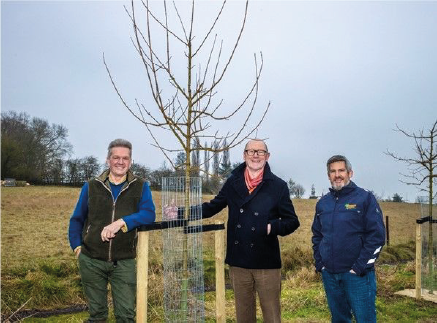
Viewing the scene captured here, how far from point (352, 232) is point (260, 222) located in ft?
2.95

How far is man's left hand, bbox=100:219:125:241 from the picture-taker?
3283 millimetres

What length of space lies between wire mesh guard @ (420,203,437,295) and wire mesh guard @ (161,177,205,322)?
19.8 feet

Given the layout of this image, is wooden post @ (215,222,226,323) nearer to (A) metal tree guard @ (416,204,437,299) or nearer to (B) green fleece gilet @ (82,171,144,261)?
(B) green fleece gilet @ (82,171,144,261)

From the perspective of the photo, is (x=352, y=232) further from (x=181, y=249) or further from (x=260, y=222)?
(x=181, y=249)

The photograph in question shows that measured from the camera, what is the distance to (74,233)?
353 centimetres

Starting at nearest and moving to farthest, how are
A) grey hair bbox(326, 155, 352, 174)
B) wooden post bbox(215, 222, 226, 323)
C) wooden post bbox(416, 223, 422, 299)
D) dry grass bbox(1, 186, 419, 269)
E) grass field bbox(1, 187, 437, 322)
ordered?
grey hair bbox(326, 155, 352, 174) < wooden post bbox(215, 222, 226, 323) < grass field bbox(1, 187, 437, 322) < wooden post bbox(416, 223, 422, 299) < dry grass bbox(1, 186, 419, 269)

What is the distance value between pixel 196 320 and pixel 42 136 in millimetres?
40480

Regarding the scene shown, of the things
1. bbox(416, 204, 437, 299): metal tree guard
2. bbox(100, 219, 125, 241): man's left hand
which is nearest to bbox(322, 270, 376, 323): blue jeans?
bbox(100, 219, 125, 241): man's left hand

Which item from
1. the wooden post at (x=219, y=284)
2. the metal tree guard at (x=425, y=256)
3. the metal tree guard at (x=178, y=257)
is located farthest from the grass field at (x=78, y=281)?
the metal tree guard at (x=178, y=257)

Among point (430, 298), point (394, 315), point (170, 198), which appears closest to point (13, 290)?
point (170, 198)

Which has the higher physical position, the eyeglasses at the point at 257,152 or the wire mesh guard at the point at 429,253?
the eyeglasses at the point at 257,152

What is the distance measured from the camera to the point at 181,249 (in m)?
3.59

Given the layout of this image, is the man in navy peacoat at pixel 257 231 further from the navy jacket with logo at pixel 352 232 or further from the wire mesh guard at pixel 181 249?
the navy jacket with logo at pixel 352 232

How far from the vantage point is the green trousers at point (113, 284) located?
3.44 meters
